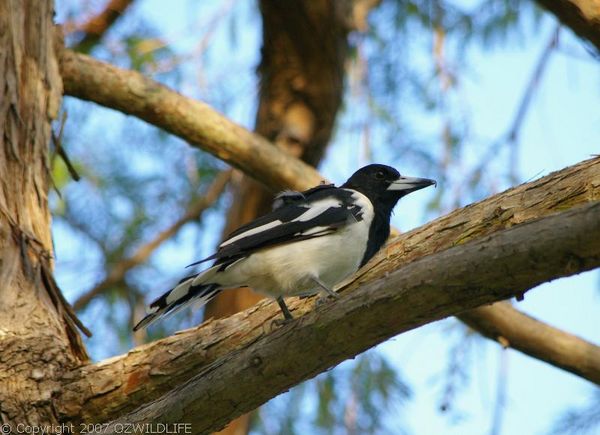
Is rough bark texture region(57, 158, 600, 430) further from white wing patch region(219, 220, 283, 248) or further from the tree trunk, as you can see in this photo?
the tree trunk

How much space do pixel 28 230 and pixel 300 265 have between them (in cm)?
135

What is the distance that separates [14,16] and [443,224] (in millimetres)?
2502

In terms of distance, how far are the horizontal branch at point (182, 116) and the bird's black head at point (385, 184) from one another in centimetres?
78

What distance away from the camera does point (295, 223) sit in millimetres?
4070

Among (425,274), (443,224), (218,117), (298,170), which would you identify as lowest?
(425,274)

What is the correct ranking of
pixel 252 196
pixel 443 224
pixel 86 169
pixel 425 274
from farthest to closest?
pixel 86 169 < pixel 252 196 < pixel 443 224 < pixel 425 274

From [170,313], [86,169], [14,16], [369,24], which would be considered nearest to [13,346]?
[170,313]

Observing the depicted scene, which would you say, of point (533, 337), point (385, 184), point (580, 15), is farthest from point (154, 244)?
point (580, 15)

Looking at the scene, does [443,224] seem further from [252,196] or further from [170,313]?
[252,196]

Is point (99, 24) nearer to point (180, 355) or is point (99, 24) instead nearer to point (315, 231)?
point (315, 231)

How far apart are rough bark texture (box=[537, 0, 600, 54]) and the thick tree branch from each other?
1.46 meters

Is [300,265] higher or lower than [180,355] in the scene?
higher

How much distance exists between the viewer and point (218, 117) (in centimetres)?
547

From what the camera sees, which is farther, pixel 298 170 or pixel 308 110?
pixel 308 110
